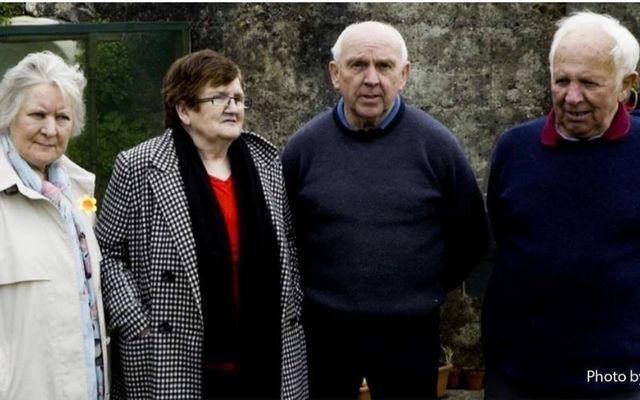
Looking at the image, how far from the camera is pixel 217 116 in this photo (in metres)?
3.35

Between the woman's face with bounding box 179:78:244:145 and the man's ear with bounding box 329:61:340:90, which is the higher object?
the man's ear with bounding box 329:61:340:90

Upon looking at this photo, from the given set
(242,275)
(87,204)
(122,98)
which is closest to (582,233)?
(242,275)

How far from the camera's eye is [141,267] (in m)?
3.30

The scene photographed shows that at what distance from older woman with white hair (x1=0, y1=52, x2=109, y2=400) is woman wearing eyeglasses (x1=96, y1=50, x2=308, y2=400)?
0.37 feet

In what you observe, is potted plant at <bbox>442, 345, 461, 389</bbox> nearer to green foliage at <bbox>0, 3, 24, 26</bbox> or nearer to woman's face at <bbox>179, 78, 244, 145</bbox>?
woman's face at <bbox>179, 78, 244, 145</bbox>

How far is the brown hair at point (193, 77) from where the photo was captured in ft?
11.0

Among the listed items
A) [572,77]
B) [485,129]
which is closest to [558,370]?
[572,77]

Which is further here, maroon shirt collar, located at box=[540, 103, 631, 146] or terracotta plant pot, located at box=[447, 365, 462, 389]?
terracotta plant pot, located at box=[447, 365, 462, 389]

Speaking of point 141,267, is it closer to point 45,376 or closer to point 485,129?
point 45,376

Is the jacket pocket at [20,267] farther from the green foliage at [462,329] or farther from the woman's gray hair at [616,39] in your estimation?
the green foliage at [462,329]

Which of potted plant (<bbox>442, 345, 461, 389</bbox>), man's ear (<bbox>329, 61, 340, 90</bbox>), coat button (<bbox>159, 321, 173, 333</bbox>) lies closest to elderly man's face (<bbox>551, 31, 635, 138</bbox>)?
man's ear (<bbox>329, 61, 340, 90</bbox>)

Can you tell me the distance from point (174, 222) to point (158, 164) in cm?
20

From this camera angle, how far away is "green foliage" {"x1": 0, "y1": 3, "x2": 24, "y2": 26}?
16.5 feet

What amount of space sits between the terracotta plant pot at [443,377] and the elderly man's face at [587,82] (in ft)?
7.81
